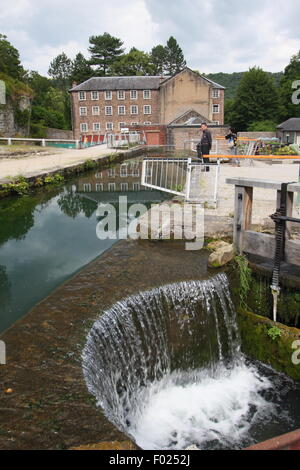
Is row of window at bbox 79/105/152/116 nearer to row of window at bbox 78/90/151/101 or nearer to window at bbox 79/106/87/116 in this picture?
window at bbox 79/106/87/116

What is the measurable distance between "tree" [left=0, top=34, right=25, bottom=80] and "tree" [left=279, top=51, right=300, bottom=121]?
118 feet

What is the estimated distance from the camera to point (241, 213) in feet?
21.3

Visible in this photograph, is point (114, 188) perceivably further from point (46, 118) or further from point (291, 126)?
point (46, 118)

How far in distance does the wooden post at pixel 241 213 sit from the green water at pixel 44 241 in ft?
10.0

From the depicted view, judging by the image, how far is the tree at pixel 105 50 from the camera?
80.4m

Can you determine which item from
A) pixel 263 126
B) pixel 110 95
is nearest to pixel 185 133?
pixel 263 126

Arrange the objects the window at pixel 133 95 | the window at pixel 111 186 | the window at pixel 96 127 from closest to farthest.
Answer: the window at pixel 111 186 < the window at pixel 133 95 < the window at pixel 96 127

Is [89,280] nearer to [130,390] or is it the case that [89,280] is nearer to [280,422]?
[130,390]

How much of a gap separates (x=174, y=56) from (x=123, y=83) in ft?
160

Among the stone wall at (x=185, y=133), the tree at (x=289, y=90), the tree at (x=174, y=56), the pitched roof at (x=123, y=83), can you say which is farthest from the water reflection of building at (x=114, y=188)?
the tree at (x=174, y=56)

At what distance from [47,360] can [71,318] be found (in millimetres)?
912

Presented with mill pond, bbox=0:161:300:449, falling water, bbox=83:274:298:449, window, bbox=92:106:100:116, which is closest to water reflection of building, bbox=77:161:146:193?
mill pond, bbox=0:161:300:449

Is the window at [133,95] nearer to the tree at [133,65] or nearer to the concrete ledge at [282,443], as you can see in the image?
the tree at [133,65]
